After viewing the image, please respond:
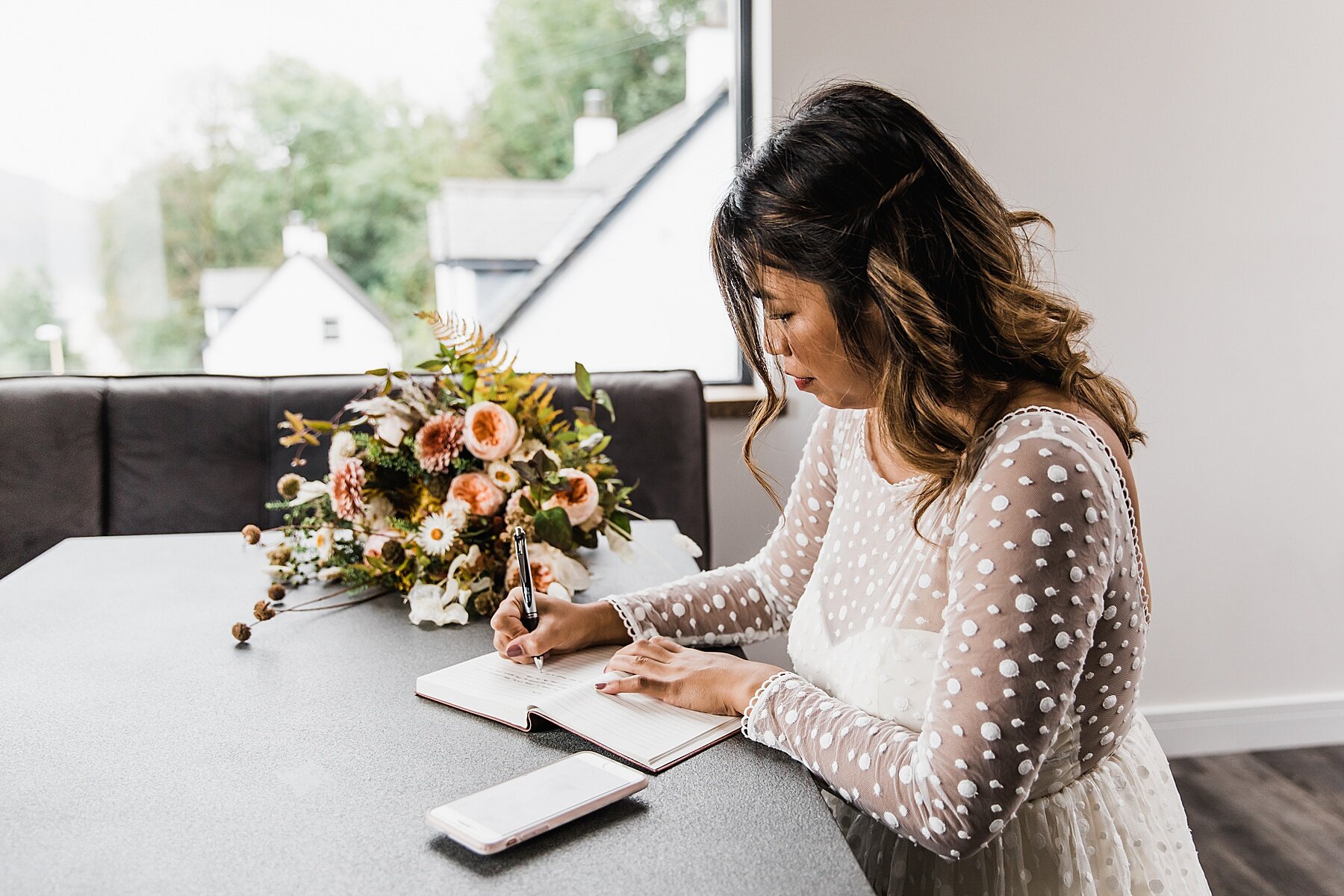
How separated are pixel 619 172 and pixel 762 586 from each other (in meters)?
1.60

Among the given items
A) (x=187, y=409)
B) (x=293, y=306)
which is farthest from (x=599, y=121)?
(x=187, y=409)

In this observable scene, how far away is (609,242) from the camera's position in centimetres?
266

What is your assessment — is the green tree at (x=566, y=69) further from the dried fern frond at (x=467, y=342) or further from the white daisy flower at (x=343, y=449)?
the white daisy flower at (x=343, y=449)

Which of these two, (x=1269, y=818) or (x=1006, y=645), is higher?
(x=1006, y=645)

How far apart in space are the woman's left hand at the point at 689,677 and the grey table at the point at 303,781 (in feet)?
0.21

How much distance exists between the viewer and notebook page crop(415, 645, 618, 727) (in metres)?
1.03

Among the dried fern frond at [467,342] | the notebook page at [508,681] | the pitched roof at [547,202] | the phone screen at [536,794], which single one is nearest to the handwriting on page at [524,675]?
the notebook page at [508,681]

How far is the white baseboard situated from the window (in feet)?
4.70

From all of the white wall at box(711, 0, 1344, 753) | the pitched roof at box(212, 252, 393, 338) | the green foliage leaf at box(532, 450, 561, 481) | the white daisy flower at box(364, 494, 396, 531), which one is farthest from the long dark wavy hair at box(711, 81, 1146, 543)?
the pitched roof at box(212, 252, 393, 338)

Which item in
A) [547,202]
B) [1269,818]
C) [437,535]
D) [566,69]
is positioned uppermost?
[566,69]

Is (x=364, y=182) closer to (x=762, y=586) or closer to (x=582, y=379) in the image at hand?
(x=582, y=379)

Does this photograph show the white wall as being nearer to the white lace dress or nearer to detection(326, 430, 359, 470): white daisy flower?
detection(326, 430, 359, 470): white daisy flower

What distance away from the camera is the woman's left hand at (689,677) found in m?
1.01

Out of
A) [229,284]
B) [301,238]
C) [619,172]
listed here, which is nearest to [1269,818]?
[619,172]
